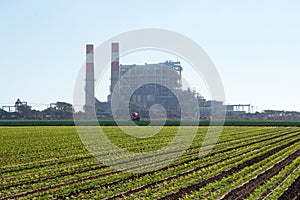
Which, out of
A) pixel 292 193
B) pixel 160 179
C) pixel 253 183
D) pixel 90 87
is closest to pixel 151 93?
pixel 90 87

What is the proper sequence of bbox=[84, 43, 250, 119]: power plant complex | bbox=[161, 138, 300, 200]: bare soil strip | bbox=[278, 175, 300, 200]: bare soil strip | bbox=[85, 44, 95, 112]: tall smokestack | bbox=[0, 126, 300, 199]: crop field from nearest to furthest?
bbox=[161, 138, 300, 200]: bare soil strip, bbox=[278, 175, 300, 200]: bare soil strip, bbox=[0, 126, 300, 199]: crop field, bbox=[84, 43, 250, 119]: power plant complex, bbox=[85, 44, 95, 112]: tall smokestack

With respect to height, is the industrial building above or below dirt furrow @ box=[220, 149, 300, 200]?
above

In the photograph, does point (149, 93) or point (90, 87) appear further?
point (149, 93)

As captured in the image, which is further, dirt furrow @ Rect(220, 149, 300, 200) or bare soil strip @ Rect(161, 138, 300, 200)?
dirt furrow @ Rect(220, 149, 300, 200)

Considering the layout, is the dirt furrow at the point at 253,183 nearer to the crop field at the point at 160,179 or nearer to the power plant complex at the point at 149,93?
the crop field at the point at 160,179

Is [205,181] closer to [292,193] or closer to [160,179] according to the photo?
[160,179]

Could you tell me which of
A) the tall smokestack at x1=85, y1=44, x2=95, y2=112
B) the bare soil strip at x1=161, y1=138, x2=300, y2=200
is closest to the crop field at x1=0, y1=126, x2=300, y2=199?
the bare soil strip at x1=161, y1=138, x2=300, y2=200

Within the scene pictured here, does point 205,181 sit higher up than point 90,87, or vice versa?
point 90,87

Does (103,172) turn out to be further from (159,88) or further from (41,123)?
(159,88)

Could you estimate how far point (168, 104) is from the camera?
292ft

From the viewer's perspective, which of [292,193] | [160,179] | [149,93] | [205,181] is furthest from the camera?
[149,93]

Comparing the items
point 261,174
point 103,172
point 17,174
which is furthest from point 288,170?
point 17,174

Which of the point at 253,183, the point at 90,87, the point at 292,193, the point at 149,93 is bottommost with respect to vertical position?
the point at 292,193

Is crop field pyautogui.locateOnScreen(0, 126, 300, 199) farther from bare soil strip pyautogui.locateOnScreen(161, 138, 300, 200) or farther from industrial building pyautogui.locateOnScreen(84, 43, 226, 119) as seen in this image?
industrial building pyautogui.locateOnScreen(84, 43, 226, 119)
